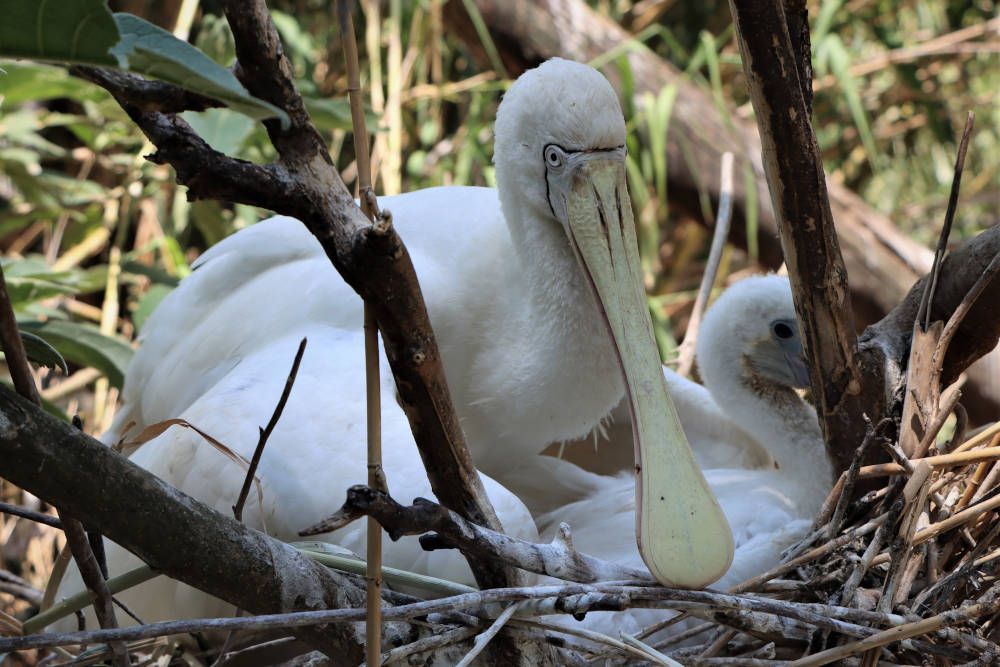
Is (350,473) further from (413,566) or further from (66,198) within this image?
(66,198)

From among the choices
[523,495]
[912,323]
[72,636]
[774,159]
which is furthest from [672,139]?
[72,636]

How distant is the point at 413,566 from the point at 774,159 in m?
0.79

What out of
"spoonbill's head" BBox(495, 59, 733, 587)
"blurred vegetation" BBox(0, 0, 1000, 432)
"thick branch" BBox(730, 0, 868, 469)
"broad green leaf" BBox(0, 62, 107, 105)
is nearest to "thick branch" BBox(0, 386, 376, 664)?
"spoonbill's head" BBox(495, 59, 733, 587)

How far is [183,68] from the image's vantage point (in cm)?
98

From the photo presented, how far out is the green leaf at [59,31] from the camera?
3.10 ft

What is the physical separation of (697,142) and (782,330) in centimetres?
147

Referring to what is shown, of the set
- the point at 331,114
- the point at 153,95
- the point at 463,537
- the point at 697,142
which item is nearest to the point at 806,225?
the point at 463,537

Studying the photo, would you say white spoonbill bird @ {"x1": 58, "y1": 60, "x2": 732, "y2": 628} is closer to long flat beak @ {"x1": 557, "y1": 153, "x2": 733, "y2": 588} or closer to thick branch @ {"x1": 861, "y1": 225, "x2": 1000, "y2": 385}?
long flat beak @ {"x1": 557, "y1": 153, "x2": 733, "y2": 588}

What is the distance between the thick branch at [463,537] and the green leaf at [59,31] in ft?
1.54

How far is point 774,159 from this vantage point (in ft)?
5.68

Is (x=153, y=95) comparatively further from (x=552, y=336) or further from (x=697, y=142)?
(x=697, y=142)

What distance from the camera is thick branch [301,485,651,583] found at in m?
1.19

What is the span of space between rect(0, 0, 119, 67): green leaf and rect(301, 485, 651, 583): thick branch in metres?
0.47

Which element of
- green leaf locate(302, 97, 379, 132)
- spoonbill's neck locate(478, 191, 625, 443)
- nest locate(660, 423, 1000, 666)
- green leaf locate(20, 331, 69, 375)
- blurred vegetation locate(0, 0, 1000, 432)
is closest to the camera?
green leaf locate(20, 331, 69, 375)
